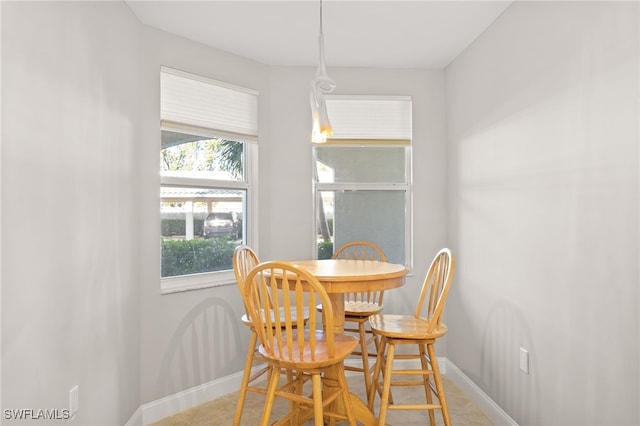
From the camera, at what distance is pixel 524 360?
205 centimetres

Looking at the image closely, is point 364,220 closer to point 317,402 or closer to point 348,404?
point 348,404

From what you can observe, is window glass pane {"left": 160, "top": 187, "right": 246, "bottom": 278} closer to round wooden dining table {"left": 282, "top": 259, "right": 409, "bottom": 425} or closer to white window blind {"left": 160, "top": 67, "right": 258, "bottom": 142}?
white window blind {"left": 160, "top": 67, "right": 258, "bottom": 142}

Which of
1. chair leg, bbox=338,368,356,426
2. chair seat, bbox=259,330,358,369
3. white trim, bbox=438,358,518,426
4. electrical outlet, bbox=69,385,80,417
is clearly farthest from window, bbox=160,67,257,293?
white trim, bbox=438,358,518,426

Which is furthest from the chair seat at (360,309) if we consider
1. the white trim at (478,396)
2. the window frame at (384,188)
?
the white trim at (478,396)

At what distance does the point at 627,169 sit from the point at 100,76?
2.29m

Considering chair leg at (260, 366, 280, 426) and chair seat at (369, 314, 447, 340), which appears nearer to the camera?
chair leg at (260, 366, 280, 426)

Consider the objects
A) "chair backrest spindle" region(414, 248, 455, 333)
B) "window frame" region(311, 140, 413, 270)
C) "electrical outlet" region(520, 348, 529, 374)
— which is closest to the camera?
"chair backrest spindle" region(414, 248, 455, 333)

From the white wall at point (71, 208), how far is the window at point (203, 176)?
0.90ft

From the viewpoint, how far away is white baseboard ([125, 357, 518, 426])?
227cm

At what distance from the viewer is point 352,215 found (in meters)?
3.22

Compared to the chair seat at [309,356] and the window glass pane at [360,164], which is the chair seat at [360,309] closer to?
the chair seat at [309,356]

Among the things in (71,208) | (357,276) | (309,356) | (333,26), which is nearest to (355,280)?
(357,276)

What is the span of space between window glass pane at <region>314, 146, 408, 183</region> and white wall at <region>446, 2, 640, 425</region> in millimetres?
621

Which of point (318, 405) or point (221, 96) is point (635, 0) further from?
point (221, 96)
